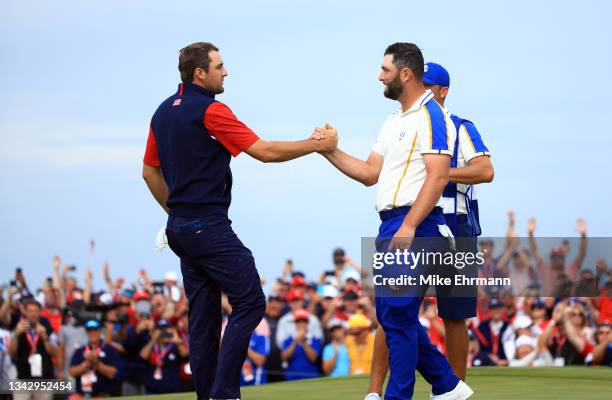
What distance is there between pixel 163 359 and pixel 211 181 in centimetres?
815

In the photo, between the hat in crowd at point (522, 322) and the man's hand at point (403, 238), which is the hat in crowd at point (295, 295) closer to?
the hat in crowd at point (522, 322)

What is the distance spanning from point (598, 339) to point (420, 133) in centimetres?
730

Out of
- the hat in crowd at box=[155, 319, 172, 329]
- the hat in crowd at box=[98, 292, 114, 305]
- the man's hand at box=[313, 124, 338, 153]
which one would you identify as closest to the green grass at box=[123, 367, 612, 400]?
the man's hand at box=[313, 124, 338, 153]

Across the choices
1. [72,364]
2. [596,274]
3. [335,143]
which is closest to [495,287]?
[596,274]

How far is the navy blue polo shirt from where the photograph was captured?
6621 millimetres

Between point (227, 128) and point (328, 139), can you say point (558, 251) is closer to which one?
point (328, 139)

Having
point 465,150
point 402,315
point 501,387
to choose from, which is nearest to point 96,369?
point 501,387

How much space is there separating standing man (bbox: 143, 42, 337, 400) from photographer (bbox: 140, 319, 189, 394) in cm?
758

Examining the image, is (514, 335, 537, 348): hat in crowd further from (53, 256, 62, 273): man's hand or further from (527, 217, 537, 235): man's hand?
(53, 256, 62, 273): man's hand

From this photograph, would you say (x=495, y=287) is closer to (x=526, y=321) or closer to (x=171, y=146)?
(x=526, y=321)

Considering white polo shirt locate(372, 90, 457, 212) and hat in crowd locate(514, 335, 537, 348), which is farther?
hat in crowd locate(514, 335, 537, 348)

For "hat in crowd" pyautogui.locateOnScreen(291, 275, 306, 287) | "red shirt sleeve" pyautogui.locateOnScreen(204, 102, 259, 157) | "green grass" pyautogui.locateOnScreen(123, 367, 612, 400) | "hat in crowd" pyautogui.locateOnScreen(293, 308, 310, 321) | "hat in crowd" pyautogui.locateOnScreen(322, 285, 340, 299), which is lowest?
"green grass" pyautogui.locateOnScreen(123, 367, 612, 400)

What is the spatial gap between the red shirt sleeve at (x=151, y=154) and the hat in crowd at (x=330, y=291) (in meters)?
8.55

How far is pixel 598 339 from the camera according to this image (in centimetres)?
1283
